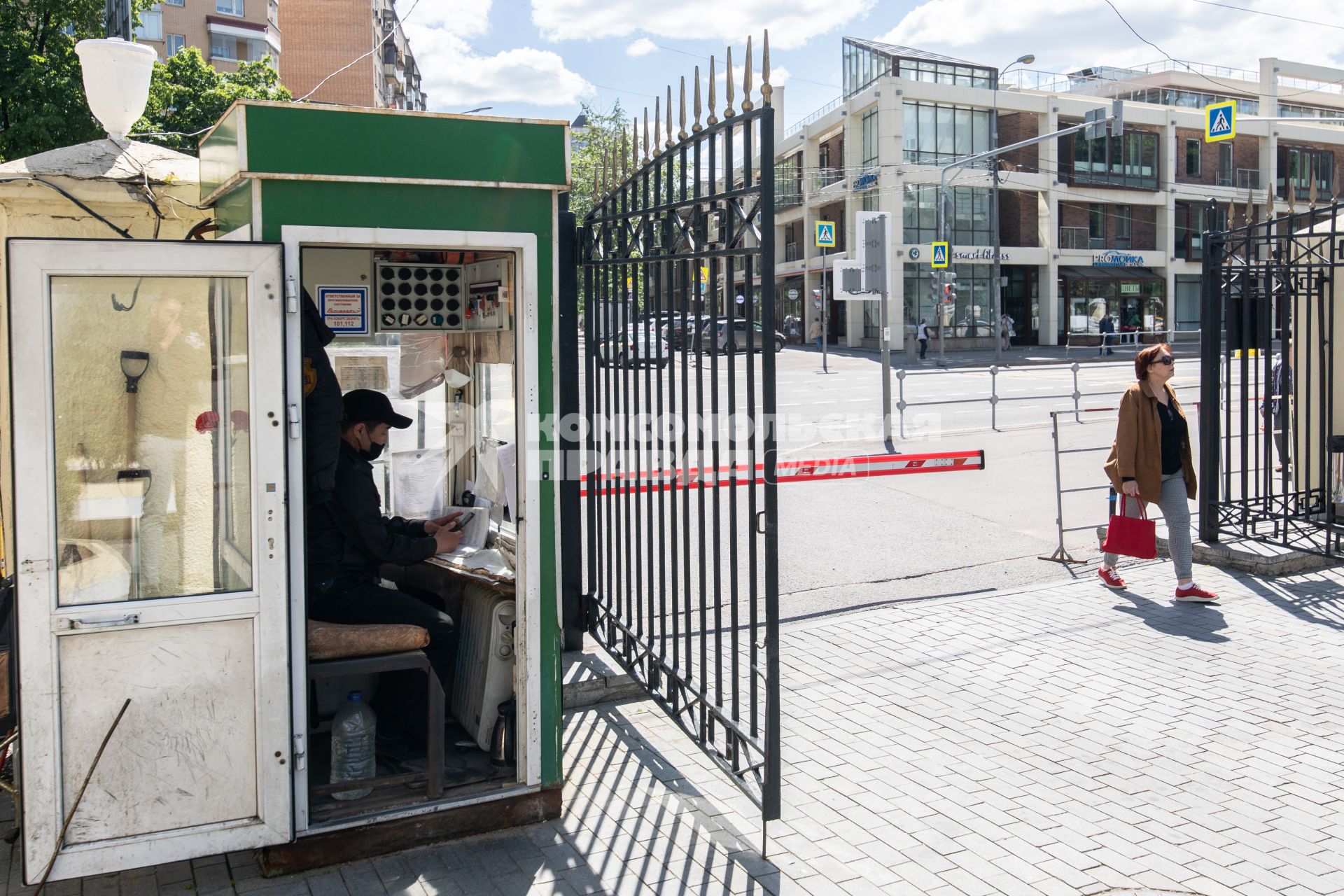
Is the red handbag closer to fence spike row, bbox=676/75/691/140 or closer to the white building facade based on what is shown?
fence spike row, bbox=676/75/691/140

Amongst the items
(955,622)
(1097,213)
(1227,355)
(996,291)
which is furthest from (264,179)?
(1097,213)

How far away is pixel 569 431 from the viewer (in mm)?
5562

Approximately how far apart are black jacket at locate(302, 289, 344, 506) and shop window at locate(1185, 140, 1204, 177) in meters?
53.2

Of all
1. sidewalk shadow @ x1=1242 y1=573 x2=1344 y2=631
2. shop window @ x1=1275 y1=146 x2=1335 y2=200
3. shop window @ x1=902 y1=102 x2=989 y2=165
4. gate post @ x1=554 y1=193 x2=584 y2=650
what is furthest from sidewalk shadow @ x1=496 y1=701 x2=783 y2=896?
shop window @ x1=1275 y1=146 x2=1335 y2=200

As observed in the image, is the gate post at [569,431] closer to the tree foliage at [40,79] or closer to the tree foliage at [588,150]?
the tree foliage at [588,150]

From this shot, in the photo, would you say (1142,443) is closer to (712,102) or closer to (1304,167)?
(712,102)

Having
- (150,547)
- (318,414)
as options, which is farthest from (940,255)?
(150,547)

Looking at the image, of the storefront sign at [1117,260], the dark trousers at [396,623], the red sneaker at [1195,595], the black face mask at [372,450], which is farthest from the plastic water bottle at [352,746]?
the storefront sign at [1117,260]

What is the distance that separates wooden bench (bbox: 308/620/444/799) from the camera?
4.15 m

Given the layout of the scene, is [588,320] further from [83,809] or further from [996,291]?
[996,291]

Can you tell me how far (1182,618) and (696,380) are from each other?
421cm

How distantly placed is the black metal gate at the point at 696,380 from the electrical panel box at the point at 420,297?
64 cm

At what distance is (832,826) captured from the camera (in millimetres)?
4340

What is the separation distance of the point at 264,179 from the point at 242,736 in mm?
1961
